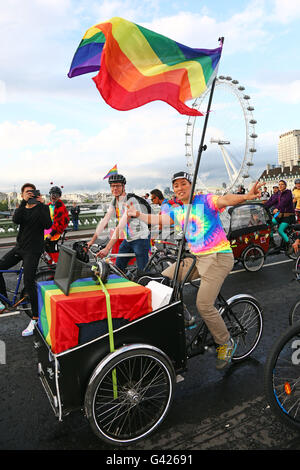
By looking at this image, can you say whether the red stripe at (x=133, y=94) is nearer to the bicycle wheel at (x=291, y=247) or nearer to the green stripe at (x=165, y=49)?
the green stripe at (x=165, y=49)

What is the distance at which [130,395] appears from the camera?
8.11 feet

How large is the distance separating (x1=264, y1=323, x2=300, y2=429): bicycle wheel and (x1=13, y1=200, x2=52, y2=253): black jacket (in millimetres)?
3386

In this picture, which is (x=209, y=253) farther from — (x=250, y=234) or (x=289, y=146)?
(x=289, y=146)

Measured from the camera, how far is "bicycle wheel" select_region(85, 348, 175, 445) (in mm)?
2305

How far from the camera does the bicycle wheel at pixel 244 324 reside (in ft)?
11.3

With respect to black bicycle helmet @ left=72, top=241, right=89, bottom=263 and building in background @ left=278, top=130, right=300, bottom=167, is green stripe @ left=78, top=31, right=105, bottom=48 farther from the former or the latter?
building in background @ left=278, top=130, right=300, bottom=167

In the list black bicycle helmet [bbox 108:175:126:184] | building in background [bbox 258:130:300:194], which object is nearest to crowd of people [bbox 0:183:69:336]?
black bicycle helmet [bbox 108:175:126:184]

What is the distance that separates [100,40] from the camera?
3.13 m

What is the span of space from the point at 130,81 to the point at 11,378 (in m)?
3.08

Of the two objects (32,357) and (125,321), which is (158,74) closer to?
(125,321)

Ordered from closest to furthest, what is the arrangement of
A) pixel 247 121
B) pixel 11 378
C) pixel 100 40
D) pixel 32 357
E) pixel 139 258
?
pixel 100 40 < pixel 11 378 < pixel 32 357 < pixel 139 258 < pixel 247 121

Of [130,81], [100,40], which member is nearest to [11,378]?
[130,81]

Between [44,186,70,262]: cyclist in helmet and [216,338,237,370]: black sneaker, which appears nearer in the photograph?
[216,338,237,370]: black sneaker

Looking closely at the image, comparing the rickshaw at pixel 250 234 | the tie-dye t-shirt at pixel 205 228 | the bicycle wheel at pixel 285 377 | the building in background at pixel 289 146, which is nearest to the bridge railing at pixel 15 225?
the rickshaw at pixel 250 234
